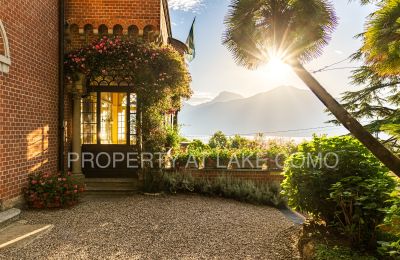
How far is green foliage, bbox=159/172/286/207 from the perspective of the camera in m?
8.22

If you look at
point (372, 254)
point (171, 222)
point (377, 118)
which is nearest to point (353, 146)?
point (372, 254)

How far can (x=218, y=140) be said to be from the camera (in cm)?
1544

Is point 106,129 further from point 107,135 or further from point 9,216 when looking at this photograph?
point 9,216

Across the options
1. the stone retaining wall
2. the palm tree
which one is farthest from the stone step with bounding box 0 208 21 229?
the palm tree

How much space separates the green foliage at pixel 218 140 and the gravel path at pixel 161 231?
7.23 meters

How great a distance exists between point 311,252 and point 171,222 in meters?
2.65

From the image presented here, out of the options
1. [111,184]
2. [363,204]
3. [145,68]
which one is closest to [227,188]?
[111,184]

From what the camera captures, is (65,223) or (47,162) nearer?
(65,223)

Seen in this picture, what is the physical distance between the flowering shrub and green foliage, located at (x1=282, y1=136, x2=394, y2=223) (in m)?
4.77

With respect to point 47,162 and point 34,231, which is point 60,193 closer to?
point 47,162

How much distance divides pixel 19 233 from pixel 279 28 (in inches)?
201

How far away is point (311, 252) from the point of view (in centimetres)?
427

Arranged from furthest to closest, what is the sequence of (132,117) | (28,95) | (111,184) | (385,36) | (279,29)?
(132,117) < (111,184) < (28,95) < (279,29) < (385,36)

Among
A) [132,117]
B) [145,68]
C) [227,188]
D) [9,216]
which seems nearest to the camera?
[9,216]
